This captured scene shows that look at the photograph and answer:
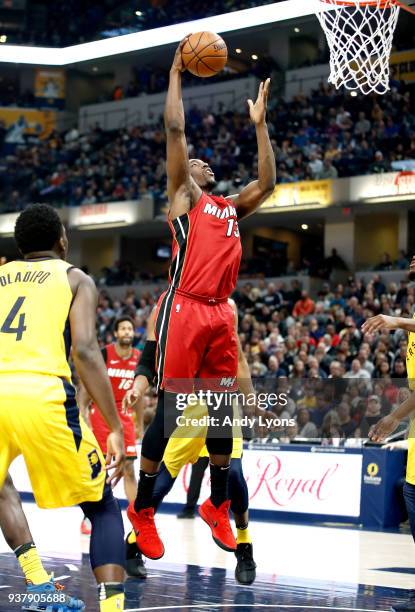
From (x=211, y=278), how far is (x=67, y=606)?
2.03 m

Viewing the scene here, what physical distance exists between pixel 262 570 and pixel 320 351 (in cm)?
788

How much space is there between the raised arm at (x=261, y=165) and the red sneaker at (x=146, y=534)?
2.02 metres

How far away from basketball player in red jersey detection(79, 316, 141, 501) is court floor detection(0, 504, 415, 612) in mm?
817

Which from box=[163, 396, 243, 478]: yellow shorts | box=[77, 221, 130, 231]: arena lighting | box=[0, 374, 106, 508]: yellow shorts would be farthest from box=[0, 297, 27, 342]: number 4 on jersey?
box=[77, 221, 130, 231]: arena lighting

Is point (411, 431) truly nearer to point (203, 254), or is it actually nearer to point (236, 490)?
point (236, 490)

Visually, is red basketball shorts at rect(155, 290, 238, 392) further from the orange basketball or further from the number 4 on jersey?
the number 4 on jersey

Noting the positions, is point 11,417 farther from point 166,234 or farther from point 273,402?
point 166,234

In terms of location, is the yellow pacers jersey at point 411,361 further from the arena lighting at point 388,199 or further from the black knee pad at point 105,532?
the arena lighting at point 388,199

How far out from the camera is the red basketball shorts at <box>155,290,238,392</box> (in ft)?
18.6

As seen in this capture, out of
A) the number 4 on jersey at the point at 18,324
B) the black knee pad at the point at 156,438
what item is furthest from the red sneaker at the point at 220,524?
the number 4 on jersey at the point at 18,324

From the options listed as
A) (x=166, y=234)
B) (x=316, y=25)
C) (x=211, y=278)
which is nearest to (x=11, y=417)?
(x=211, y=278)

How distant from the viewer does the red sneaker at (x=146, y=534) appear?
600 cm

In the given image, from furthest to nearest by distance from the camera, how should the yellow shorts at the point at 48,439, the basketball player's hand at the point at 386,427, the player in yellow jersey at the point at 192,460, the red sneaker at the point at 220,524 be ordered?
1. the player in yellow jersey at the point at 192,460
2. the red sneaker at the point at 220,524
3. the basketball player's hand at the point at 386,427
4. the yellow shorts at the point at 48,439

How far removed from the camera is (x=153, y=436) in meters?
5.97
